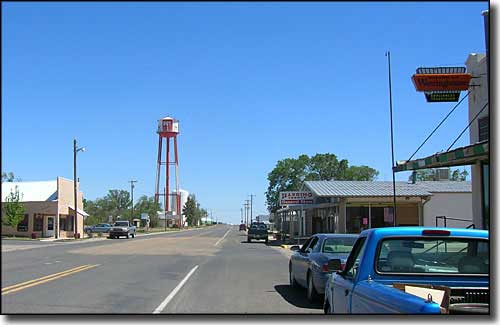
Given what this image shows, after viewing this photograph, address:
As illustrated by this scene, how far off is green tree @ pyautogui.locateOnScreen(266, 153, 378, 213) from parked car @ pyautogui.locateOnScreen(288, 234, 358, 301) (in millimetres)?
47253

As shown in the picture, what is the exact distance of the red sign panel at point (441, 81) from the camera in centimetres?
1772

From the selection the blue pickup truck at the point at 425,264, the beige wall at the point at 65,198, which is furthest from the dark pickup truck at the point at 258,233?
the blue pickup truck at the point at 425,264

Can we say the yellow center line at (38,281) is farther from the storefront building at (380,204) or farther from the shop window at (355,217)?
the shop window at (355,217)

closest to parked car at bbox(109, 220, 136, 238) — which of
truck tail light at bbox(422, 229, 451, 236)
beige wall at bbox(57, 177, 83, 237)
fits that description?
beige wall at bbox(57, 177, 83, 237)

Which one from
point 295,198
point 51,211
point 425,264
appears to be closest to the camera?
point 425,264

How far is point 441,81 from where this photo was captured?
18.9m

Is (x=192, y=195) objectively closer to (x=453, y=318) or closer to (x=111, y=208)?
(x=111, y=208)

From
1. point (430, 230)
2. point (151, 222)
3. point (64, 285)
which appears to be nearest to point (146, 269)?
point (64, 285)

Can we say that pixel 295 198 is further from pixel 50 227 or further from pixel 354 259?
pixel 354 259

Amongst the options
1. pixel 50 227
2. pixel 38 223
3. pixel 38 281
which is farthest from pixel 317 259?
pixel 50 227

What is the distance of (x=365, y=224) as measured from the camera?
39781 millimetres

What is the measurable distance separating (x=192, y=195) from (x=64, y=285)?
554 ft

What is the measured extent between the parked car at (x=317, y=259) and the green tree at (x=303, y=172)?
47253 millimetres

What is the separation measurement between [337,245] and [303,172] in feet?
177
